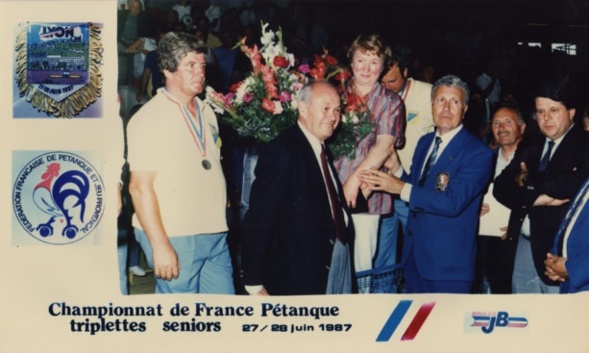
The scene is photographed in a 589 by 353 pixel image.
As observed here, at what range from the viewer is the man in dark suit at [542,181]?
486 cm

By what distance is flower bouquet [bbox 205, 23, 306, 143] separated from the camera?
4.73 meters

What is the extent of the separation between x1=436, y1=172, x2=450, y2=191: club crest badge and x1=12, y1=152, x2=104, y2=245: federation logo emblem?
1949 millimetres

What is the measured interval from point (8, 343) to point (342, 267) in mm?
1977

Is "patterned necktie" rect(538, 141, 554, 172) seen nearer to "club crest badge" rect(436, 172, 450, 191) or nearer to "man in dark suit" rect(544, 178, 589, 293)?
"man in dark suit" rect(544, 178, 589, 293)

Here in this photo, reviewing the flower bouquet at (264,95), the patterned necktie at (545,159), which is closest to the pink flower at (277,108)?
the flower bouquet at (264,95)

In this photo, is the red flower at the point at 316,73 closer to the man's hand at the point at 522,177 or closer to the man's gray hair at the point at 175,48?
the man's gray hair at the point at 175,48

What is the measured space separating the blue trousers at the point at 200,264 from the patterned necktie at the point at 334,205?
2.12 ft

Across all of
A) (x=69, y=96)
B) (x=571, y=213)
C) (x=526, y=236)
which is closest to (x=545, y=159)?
(x=571, y=213)

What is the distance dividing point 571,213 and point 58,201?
2978 millimetres

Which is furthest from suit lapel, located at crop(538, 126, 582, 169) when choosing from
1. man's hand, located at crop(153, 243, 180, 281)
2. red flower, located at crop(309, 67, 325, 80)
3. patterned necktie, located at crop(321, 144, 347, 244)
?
man's hand, located at crop(153, 243, 180, 281)

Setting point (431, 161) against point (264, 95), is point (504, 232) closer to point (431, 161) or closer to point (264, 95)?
point (431, 161)

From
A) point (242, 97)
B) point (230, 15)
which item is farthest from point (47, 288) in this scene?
point (230, 15)

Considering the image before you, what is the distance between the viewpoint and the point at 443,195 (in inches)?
191

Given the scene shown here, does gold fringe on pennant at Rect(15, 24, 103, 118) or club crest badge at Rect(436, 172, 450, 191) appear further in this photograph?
club crest badge at Rect(436, 172, 450, 191)
